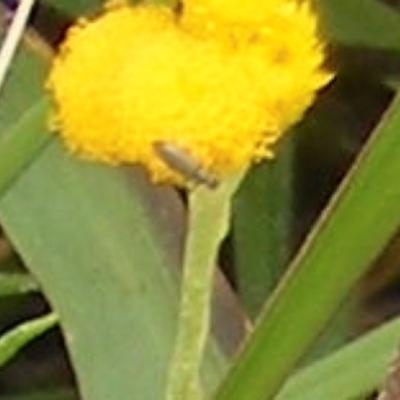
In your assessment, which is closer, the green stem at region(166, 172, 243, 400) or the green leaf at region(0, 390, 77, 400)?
the green stem at region(166, 172, 243, 400)

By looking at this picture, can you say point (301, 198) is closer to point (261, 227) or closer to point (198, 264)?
point (261, 227)

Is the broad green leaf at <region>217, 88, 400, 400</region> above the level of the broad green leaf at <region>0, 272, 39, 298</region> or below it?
above

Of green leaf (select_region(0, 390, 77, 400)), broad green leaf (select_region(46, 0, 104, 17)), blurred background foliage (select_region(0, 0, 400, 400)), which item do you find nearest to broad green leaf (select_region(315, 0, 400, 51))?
blurred background foliage (select_region(0, 0, 400, 400))

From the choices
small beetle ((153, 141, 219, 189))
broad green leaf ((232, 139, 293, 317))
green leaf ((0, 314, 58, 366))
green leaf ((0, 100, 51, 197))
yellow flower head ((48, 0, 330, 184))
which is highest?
yellow flower head ((48, 0, 330, 184))

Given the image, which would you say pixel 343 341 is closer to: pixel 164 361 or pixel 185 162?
pixel 164 361

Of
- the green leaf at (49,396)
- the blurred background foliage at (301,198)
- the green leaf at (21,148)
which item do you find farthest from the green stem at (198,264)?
the green leaf at (49,396)

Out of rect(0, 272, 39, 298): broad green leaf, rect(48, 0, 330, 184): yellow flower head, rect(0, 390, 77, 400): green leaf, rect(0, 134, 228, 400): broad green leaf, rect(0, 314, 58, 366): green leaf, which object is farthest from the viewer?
rect(0, 390, 77, 400): green leaf

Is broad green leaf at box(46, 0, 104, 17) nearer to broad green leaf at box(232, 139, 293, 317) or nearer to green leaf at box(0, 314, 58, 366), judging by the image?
broad green leaf at box(232, 139, 293, 317)
